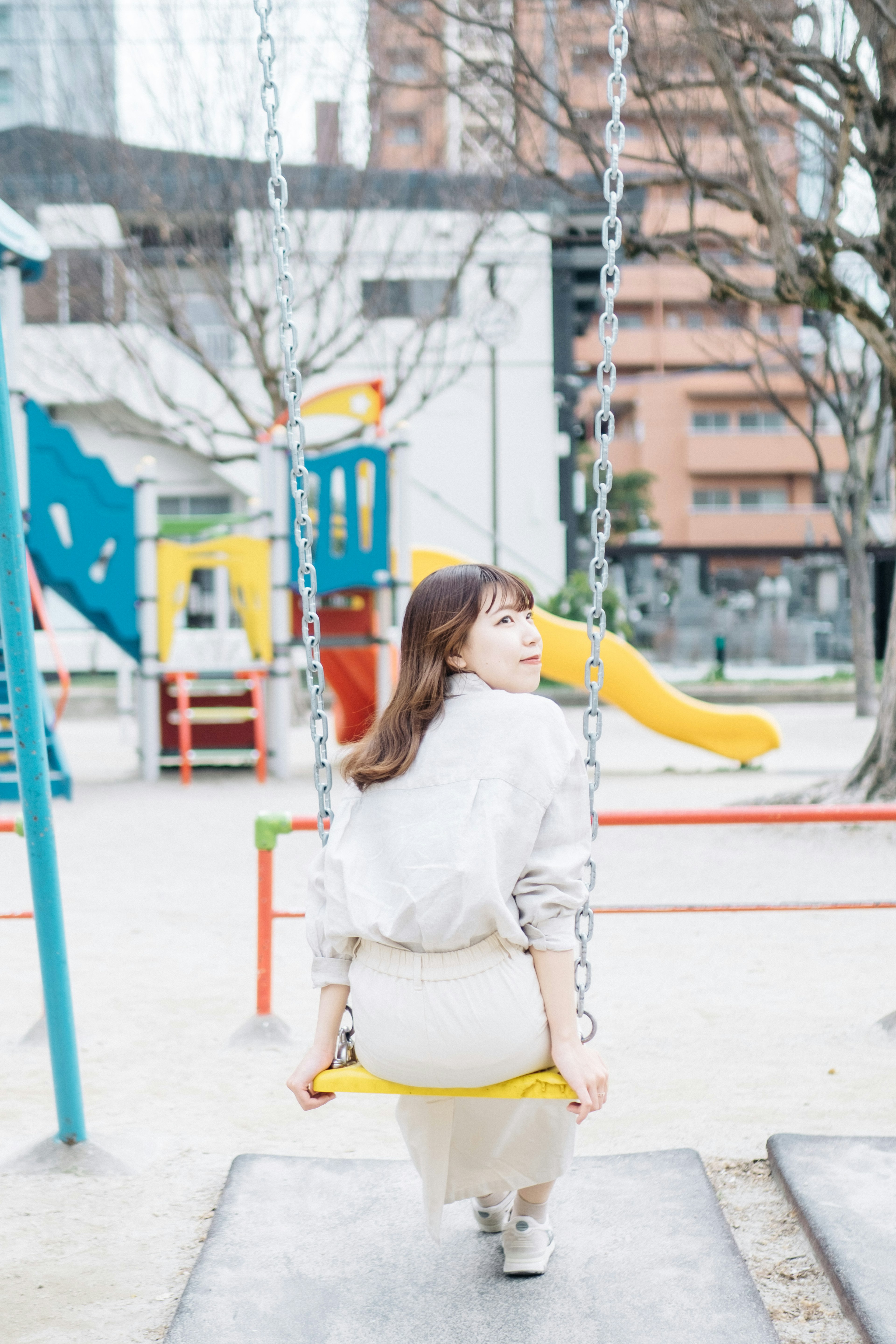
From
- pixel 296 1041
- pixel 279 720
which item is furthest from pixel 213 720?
pixel 296 1041

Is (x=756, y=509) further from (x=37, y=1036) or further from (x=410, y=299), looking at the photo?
(x=37, y=1036)

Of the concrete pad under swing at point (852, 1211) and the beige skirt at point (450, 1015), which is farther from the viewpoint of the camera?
the concrete pad under swing at point (852, 1211)

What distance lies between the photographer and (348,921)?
6.17ft

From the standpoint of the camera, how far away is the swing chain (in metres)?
2.13

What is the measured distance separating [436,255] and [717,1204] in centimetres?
1389

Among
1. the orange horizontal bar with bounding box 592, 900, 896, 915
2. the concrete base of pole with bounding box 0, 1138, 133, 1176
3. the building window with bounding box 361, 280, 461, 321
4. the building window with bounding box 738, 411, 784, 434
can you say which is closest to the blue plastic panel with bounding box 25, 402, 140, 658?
the building window with bounding box 361, 280, 461, 321

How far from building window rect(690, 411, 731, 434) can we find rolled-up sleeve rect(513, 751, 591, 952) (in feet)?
128

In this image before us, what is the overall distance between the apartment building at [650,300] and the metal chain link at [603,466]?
3.03m

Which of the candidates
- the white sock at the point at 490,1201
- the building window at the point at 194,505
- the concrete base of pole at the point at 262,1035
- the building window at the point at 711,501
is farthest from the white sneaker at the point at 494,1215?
the building window at the point at 711,501

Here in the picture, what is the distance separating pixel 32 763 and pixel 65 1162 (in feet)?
2.77

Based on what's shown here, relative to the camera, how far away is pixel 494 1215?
228 cm

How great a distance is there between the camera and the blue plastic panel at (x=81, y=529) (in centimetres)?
904

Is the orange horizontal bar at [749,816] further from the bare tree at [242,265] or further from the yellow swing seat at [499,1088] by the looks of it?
the bare tree at [242,265]

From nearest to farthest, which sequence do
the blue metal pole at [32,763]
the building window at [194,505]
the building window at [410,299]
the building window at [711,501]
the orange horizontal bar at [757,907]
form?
the blue metal pole at [32,763] < the orange horizontal bar at [757,907] < the building window at [410,299] < the building window at [194,505] < the building window at [711,501]
